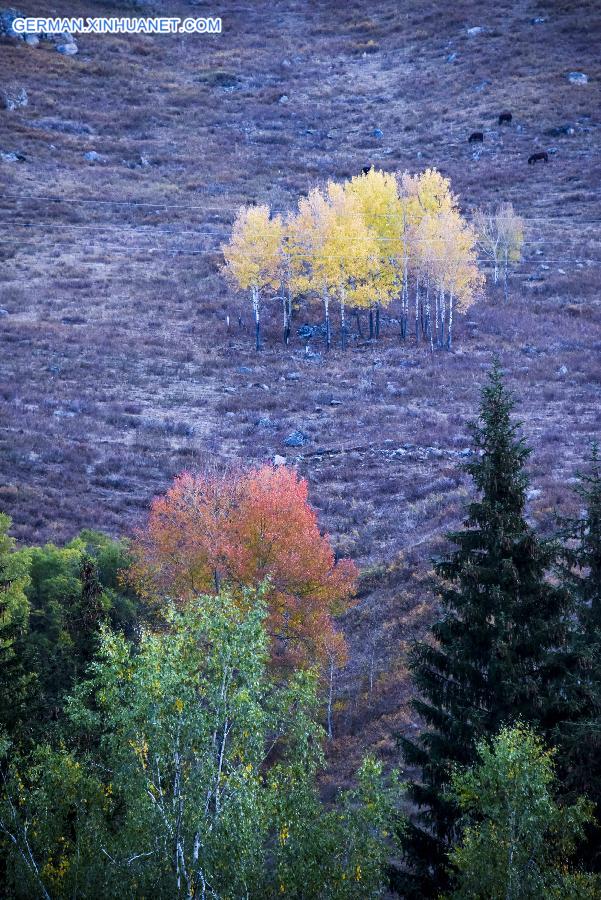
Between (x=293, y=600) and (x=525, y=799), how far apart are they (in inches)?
597

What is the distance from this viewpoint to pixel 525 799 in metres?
11.5

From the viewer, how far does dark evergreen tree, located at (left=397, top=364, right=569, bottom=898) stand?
1395 cm

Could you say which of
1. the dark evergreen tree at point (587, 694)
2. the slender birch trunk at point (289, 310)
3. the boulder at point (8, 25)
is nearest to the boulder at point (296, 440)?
the slender birch trunk at point (289, 310)

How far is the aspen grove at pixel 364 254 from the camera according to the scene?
209 feet

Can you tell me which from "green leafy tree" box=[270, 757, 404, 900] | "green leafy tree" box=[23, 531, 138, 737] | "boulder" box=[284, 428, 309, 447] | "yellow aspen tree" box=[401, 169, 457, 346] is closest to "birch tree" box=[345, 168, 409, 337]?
"yellow aspen tree" box=[401, 169, 457, 346]

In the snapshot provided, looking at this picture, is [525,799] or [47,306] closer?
[525,799]

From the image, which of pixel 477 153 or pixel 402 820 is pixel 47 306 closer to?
pixel 477 153

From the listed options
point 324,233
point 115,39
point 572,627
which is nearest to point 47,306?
point 324,233

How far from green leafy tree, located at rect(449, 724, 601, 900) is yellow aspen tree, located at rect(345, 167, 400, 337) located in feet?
179

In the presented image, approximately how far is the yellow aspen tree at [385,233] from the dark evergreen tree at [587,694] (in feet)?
168

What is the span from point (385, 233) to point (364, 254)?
14.4 ft

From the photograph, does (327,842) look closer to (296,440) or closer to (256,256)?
(296,440)

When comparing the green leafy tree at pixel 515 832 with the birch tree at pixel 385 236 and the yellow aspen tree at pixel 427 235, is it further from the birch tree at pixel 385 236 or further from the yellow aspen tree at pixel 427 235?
the birch tree at pixel 385 236

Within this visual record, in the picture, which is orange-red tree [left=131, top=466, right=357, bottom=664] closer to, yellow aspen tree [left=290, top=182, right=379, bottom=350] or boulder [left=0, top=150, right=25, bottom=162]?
yellow aspen tree [left=290, top=182, right=379, bottom=350]
